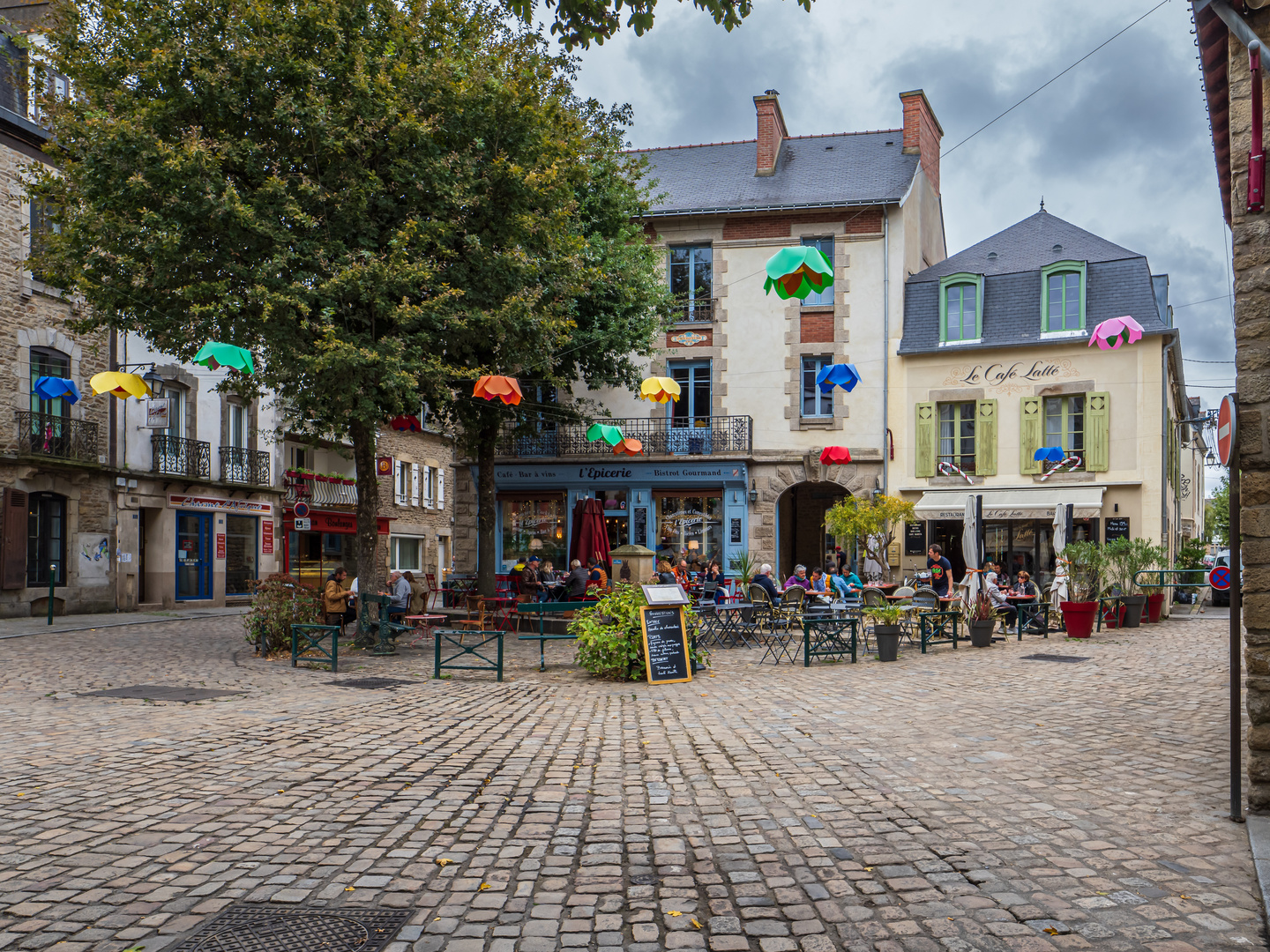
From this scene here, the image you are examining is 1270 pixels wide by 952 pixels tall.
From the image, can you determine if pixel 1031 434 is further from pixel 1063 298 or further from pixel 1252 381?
pixel 1252 381

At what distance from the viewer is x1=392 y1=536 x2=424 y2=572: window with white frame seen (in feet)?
121

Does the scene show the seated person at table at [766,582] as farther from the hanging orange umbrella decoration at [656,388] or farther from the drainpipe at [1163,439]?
the drainpipe at [1163,439]

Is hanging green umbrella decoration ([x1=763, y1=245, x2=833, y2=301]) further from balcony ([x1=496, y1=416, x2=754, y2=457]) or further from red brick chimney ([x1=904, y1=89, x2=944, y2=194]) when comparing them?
red brick chimney ([x1=904, y1=89, x2=944, y2=194])

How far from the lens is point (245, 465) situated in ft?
90.7

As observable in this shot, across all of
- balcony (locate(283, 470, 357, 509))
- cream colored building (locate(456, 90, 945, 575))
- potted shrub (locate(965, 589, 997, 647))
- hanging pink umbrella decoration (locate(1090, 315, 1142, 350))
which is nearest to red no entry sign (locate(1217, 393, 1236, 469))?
potted shrub (locate(965, 589, 997, 647))

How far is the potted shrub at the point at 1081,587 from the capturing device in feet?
50.3

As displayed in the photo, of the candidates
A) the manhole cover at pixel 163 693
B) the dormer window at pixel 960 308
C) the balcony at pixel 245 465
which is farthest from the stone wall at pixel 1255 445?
the balcony at pixel 245 465

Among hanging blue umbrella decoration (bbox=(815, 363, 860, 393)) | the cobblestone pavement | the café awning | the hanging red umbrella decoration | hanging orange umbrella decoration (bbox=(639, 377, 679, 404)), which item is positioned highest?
hanging blue umbrella decoration (bbox=(815, 363, 860, 393))

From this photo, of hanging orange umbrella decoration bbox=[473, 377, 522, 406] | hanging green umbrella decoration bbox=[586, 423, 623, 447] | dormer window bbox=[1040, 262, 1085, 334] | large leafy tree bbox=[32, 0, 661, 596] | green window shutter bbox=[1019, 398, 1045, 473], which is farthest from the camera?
green window shutter bbox=[1019, 398, 1045, 473]

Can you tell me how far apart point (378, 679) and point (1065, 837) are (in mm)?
7882

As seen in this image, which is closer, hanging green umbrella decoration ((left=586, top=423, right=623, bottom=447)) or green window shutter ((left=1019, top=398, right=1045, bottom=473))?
hanging green umbrella decoration ((left=586, top=423, right=623, bottom=447))

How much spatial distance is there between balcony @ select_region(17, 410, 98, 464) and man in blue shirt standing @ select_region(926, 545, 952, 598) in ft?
59.6

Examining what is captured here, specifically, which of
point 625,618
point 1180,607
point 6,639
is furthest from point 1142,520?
point 6,639

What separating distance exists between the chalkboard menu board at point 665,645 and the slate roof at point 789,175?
1537cm
